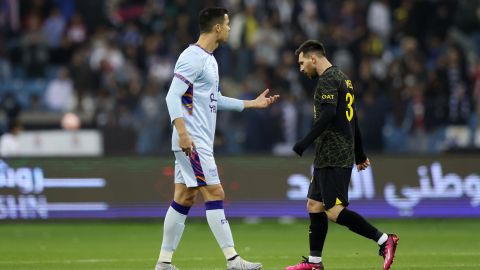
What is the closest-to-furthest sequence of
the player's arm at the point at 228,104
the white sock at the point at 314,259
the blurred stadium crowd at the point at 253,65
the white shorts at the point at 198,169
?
the white shorts at the point at 198,169
the white sock at the point at 314,259
the player's arm at the point at 228,104
the blurred stadium crowd at the point at 253,65

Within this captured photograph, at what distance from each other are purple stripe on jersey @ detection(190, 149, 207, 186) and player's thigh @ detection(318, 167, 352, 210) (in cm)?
123

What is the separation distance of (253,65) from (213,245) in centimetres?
1002

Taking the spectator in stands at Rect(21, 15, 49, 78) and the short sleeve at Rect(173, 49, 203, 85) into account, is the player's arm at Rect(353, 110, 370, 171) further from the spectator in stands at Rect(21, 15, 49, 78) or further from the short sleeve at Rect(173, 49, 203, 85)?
the spectator in stands at Rect(21, 15, 49, 78)

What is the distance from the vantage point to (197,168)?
10734 millimetres

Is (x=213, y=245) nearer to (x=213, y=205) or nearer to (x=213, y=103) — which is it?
(x=213, y=205)

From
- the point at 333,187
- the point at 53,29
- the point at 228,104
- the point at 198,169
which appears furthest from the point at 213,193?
the point at 53,29

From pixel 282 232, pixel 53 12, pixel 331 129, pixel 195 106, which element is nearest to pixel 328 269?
pixel 331 129

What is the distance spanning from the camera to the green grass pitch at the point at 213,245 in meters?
12.3

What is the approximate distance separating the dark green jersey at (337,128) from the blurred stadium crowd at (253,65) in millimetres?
10117

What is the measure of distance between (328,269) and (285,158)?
Result: 801cm

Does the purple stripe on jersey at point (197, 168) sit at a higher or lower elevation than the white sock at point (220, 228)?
higher

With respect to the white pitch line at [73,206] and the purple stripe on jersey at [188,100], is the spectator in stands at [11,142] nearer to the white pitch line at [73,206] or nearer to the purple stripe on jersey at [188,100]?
the white pitch line at [73,206]

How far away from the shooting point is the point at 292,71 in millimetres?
24422

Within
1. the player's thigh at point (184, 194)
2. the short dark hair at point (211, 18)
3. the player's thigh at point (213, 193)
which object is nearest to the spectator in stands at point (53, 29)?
the short dark hair at point (211, 18)
